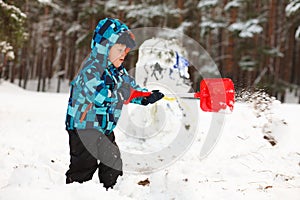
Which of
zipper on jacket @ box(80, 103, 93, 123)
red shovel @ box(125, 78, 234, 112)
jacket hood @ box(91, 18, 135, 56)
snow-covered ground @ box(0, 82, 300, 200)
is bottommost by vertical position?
snow-covered ground @ box(0, 82, 300, 200)

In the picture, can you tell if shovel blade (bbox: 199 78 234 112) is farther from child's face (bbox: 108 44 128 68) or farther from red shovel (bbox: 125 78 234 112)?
child's face (bbox: 108 44 128 68)

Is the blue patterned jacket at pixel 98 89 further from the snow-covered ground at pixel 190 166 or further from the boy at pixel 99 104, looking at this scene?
the snow-covered ground at pixel 190 166

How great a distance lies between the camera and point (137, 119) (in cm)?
688

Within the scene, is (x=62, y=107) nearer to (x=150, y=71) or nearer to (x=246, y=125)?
(x=150, y=71)

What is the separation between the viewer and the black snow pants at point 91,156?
9.66 feet

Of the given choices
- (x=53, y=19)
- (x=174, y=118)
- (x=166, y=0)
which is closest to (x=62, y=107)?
(x=174, y=118)

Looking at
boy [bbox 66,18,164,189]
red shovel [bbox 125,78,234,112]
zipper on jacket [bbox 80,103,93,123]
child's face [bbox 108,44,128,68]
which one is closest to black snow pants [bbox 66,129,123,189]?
boy [bbox 66,18,164,189]

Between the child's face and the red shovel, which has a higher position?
the child's face

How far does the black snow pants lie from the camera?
2.95 metres

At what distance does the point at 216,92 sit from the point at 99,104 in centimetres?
160

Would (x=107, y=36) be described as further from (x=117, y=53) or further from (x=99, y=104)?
(x=99, y=104)

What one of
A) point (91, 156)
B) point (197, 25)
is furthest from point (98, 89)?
point (197, 25)

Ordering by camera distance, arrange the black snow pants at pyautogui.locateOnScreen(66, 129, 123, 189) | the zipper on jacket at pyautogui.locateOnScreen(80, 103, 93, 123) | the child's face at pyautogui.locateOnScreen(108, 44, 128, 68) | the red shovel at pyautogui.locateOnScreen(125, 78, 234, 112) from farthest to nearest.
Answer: the red shovel at pyautogui.locateOnScreen(125, 78, 234, 112), the child's face at pyautogui.locateOnScreen(108, 44, 128, 68), the black snow pants at pyautogui.locateOnScreen(66, 129, 123, 189), the zipper on jacket at pyautogui.locateOnScreen(80, 103, 93, 123)

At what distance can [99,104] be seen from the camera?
2.84 m
